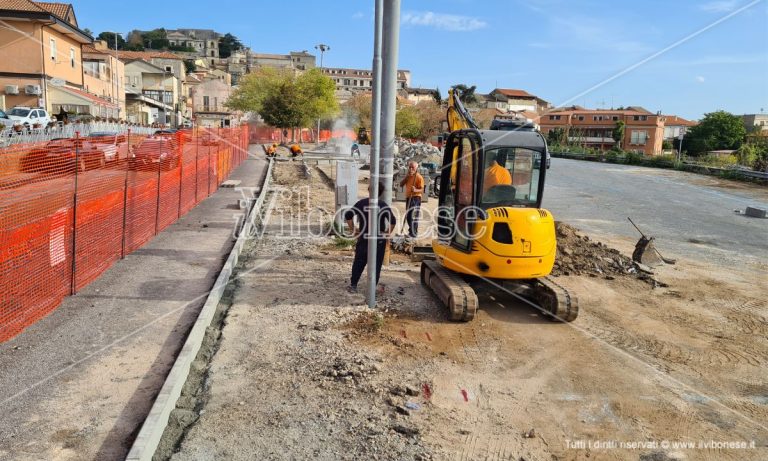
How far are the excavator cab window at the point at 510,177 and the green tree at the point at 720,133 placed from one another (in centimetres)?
9196

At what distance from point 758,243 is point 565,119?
298 ft

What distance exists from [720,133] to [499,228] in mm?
95804

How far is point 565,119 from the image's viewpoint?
100 m

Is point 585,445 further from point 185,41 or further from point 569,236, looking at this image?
point 185,41

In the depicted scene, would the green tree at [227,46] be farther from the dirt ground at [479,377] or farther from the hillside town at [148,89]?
the dirt ground at [479,377]

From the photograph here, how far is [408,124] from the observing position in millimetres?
58062

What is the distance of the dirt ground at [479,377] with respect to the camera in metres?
4.56

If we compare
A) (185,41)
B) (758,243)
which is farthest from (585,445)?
(185,41)

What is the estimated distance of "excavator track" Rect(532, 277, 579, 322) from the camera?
24.1ft

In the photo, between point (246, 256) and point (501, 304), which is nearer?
point (501, 304)

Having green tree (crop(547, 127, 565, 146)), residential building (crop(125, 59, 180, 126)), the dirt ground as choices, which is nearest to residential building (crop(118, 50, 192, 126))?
residential building (crop(125, 59, 180, 126))

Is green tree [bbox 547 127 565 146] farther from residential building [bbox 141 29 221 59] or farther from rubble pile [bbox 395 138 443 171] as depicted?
residential building [bbox 141 29 221 59]

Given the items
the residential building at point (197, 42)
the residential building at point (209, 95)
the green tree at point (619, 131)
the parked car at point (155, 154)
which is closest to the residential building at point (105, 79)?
the parked car at point (155, 154)

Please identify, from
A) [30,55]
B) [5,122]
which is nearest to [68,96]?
[30,55]
